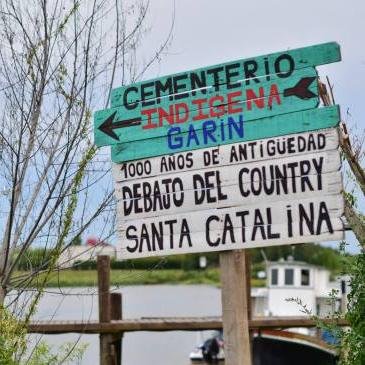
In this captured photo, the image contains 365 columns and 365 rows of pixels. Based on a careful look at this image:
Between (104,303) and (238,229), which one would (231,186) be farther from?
(104,303)

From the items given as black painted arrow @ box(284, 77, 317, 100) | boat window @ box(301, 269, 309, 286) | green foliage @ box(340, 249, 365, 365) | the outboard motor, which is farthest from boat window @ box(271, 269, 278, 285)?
black painted arrow @ box(284, 77, 317, 100)

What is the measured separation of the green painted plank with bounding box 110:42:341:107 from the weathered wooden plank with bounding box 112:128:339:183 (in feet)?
1.19

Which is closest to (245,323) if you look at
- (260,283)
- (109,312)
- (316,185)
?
(316,185)

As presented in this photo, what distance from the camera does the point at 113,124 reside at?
5.18m

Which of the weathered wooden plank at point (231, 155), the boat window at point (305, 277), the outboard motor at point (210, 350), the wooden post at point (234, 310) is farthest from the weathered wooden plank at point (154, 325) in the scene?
the boat window at point (305, 277)

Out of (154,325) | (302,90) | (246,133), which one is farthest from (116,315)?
(302,90)

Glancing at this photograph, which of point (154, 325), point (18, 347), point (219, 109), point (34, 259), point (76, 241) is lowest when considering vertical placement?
point (18, 347)

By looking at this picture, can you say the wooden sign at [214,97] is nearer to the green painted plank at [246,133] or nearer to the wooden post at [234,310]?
the green painted plank at [246,133]

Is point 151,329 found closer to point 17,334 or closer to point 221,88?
point 17,334

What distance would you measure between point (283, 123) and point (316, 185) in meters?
0.39

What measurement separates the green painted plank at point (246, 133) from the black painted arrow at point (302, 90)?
0.09 m

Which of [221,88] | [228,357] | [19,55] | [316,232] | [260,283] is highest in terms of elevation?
[260,283]

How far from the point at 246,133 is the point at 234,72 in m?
0.36

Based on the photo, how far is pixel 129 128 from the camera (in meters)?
5.11
